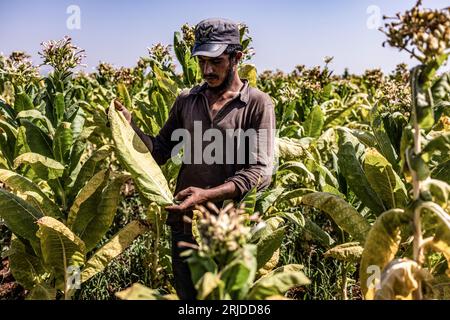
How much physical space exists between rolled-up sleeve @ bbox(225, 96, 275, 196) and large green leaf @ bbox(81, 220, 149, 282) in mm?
663

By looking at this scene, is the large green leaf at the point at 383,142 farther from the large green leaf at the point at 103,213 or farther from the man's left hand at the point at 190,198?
the large green leaf at the point at 103,213

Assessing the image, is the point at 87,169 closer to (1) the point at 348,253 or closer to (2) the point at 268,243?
(2) the point at 268,243

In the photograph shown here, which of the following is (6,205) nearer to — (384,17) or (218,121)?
(218,121)

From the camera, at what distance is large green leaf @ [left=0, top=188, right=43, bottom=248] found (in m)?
2.90

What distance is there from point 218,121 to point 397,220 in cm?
97

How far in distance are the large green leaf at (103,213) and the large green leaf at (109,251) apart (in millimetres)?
170

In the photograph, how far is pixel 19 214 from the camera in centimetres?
293

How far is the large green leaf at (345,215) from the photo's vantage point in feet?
8.77

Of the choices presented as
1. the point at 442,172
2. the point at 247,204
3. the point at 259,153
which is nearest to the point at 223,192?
the point at 247,204

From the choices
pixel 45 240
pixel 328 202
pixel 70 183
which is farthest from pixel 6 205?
pixel 328 202

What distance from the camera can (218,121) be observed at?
8.77 feet

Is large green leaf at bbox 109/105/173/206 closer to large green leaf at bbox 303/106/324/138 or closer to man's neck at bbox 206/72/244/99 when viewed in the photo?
man's neck at bbox 206/72/244/99

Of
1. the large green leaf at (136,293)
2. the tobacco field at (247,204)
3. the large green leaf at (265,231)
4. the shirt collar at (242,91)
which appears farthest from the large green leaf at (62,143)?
the large green leaf at (136,293)

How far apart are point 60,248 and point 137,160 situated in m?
0.73
